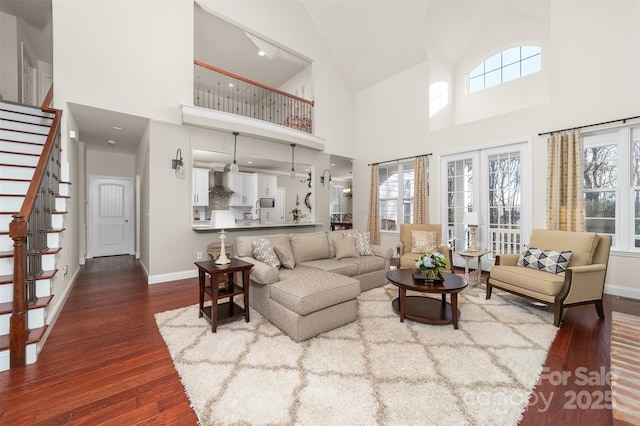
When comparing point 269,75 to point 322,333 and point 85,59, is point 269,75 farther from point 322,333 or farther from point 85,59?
point 322,333

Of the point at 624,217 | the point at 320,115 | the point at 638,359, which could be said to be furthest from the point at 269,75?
the point at 638,359

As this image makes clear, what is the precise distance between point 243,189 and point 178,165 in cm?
203

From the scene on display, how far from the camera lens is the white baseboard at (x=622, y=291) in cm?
367

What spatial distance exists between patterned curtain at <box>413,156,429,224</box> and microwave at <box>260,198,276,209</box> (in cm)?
361

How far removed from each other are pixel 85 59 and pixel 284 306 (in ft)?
14.5

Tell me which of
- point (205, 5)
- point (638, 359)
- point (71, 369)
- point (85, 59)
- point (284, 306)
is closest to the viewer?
point (71, 369)

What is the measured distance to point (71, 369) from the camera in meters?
2.04

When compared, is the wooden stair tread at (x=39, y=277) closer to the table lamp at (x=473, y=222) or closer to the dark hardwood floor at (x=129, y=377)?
the dark hardwood floor at (x=129, y=377)

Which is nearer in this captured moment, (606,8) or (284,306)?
(284,306)

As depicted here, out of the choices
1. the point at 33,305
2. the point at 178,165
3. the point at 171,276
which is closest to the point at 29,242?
the point at 33,305

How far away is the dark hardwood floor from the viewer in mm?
1594

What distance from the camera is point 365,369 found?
201 centimetres

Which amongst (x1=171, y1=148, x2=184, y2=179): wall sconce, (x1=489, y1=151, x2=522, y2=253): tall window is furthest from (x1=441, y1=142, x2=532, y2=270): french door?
(x1=171, y1=148, x2=184, y2=179): wall sconce

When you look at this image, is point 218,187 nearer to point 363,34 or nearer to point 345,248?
point 345,248
